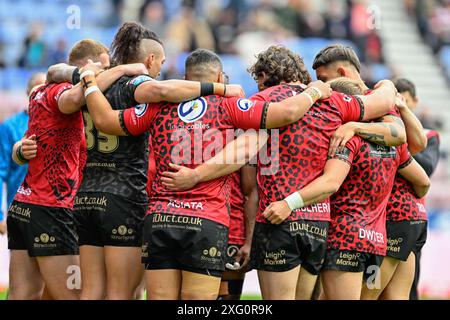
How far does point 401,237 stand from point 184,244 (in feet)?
6.81

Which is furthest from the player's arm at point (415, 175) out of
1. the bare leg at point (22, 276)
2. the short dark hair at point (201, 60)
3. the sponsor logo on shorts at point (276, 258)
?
the bare leg at point (22, 276)

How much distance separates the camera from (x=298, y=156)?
590cm

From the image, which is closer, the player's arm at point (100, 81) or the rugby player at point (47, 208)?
the player's arm at point (100, 81)

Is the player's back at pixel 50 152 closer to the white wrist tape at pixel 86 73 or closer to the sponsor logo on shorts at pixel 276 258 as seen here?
the white wrist tape at pixel 86 73

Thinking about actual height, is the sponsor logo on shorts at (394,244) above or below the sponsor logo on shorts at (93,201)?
below

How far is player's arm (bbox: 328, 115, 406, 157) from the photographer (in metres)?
5.96

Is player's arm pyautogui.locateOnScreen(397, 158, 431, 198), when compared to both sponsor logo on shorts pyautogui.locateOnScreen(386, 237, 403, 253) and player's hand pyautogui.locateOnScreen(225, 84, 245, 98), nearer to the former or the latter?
sponsor logo on shorts pyautogui.locateOnScreen(386, 237, 403, 253)

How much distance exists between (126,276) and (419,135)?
2.60 metres

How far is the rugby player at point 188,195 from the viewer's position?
18.5ft

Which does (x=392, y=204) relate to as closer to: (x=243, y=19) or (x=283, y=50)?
(x=283, y=50)

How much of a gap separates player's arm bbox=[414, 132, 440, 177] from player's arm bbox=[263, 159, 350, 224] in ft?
8.70

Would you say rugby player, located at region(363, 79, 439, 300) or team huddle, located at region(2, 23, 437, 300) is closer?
team huddle, located at region(2, 23, 437, 300)

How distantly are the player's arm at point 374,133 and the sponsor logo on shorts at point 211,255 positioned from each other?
1.10 m

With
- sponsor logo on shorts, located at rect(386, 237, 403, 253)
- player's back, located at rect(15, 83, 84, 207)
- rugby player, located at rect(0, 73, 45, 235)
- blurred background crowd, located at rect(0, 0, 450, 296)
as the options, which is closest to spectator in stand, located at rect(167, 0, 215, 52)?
blurred background crowd, located at rect(0, 0, 450, 296)
